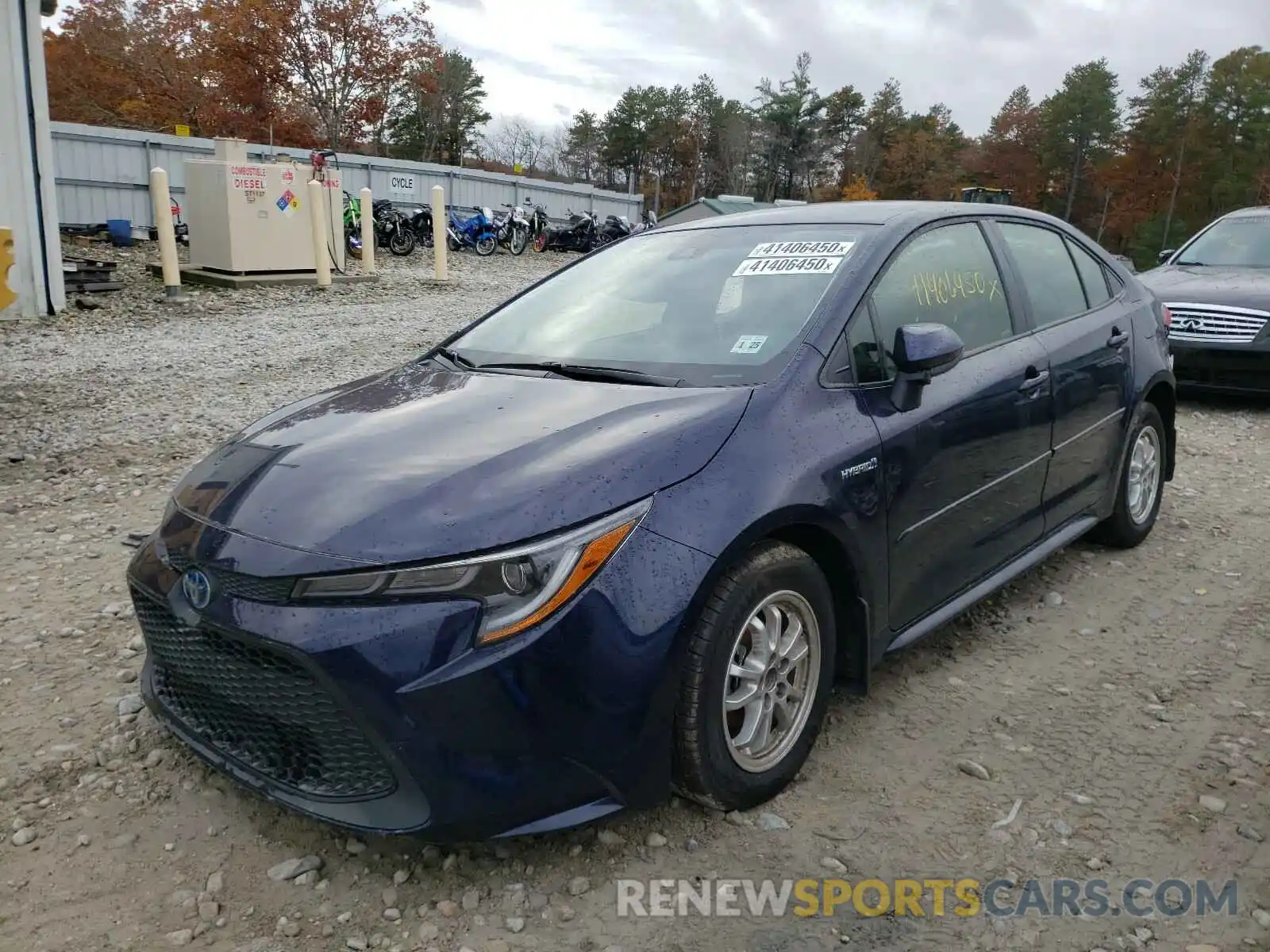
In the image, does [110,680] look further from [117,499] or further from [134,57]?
[134,57]

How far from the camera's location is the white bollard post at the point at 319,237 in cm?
1384

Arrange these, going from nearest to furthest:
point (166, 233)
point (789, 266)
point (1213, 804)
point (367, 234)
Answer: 1. point (1213, 804)
2. point (789, 266)
3. point (166, 233)
4. point (367, 234)

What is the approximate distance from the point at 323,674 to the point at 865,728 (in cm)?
174

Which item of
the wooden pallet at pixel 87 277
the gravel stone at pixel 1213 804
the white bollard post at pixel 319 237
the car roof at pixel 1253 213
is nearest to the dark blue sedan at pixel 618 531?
the gravel stone at pixel 1213 804

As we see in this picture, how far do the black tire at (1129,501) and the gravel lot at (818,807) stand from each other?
0.09 meters

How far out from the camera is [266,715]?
2.29 m

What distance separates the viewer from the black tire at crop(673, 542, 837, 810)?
2.36 m

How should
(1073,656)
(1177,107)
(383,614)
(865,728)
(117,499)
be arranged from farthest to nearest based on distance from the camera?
(1177,107), (117,499), (1073,656), (865,728), (383,614)

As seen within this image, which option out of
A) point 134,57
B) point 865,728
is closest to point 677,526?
point 865,728

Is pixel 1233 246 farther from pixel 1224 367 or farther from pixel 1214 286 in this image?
pixel 1224 367

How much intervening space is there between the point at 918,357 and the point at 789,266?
1.86 ft

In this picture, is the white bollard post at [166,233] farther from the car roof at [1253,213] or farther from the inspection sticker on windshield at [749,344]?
the car roof at [1253,213]

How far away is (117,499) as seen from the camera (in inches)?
204

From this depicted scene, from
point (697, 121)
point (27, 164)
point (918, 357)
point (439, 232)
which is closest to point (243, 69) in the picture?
point (439, 232)
